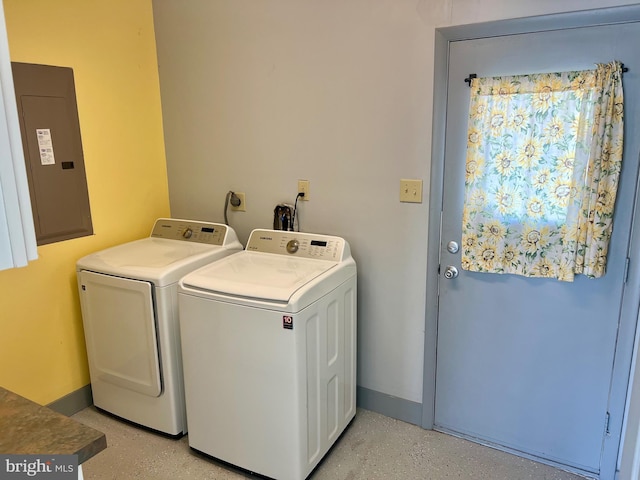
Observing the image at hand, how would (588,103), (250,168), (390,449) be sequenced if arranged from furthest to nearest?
(250,168) → (390,449) → (588,103)

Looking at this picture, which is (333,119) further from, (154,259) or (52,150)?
(52,150)

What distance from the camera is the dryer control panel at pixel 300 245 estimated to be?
2.38 metres

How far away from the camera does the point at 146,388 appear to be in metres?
2.41

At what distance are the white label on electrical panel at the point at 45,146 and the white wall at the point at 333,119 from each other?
79 centimetres

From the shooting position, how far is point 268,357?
6.47 ft

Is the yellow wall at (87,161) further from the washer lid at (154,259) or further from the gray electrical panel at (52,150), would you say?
the washer lid at (154,259)

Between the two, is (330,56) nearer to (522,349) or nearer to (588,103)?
(588,103)

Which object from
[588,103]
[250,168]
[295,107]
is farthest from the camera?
[250,168]

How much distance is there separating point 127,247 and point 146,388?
80cm

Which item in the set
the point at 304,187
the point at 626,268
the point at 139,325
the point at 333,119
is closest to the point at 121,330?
the point at 139,325

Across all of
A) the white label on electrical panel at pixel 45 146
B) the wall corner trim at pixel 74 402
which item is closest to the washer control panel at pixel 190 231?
the white label on electrical panel at pixel 45 146

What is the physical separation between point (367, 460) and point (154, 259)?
149 centimetres

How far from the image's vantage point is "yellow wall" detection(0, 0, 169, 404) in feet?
7.70

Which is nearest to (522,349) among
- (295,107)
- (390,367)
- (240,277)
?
(390,367)
